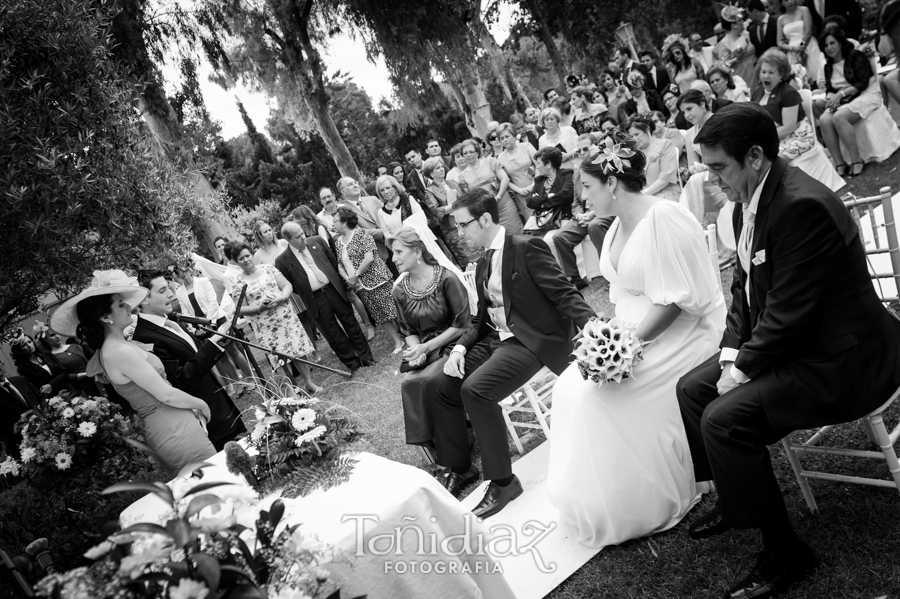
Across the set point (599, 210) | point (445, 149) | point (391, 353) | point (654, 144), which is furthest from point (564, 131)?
point (445, 149)

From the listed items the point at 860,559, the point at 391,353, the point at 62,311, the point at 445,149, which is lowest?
the point at 860,559

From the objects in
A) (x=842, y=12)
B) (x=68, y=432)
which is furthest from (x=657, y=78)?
(x=68, y=432)

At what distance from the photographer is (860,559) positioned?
266 centimetres

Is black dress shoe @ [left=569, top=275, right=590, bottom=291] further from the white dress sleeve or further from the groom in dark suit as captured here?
the groom in dark suit

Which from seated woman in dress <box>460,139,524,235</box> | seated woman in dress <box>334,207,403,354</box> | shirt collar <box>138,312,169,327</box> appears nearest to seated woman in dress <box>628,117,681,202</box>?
seated woman in dress <box>460,139,524,235</box>

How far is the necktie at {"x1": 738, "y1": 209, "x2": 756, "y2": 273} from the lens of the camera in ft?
8.95

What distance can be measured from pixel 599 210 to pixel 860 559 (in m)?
2.14

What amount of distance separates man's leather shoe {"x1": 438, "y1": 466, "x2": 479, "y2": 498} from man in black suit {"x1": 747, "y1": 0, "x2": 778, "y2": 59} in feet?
30.6

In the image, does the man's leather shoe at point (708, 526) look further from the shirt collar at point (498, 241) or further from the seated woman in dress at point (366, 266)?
the seated woman in dress at point (366, 266)

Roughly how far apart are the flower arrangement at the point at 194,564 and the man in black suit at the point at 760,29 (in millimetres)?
11390

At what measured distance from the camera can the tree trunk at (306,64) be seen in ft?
57.4

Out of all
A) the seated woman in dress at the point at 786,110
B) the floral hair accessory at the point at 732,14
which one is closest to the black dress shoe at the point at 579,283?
the seated woman in dress at the point at 786,110

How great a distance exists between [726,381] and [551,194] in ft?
18.5

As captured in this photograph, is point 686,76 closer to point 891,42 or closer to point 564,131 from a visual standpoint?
point 564,131
